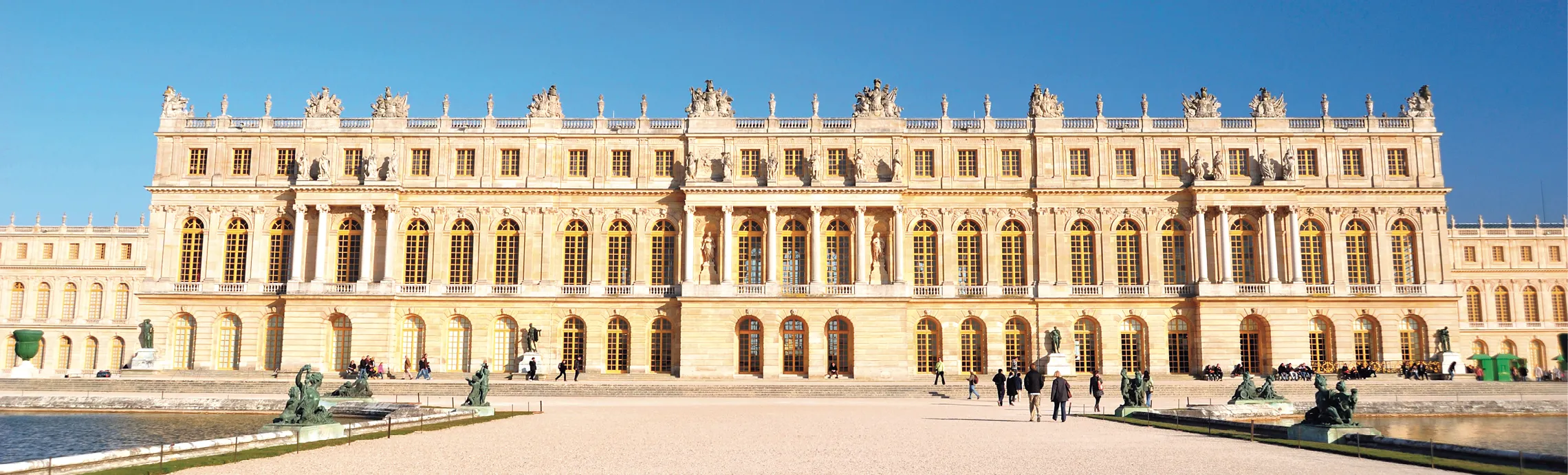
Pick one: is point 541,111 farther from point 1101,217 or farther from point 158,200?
point 1101,217

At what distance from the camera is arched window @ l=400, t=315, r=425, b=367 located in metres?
44.8

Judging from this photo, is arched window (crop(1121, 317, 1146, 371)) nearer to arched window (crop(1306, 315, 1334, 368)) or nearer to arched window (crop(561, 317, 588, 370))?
arched window (crop(1306, 315, 1334, 368))

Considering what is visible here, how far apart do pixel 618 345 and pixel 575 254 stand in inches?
162

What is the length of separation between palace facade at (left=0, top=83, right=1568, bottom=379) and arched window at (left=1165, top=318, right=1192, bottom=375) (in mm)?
92

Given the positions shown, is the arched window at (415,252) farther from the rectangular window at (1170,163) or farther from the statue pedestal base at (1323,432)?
the statue pedestal base at (1323,432)

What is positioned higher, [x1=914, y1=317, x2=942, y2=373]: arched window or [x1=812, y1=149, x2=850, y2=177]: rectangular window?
[x1=812, y1=149, x2=850, y2=177]: rectangular window

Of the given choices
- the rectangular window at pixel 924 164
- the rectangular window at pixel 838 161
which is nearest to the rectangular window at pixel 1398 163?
the rectangular window at pixel 924 164

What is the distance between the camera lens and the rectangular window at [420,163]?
45594 millimetres

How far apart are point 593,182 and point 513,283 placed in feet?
16.8

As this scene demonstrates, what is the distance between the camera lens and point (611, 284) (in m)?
45.1

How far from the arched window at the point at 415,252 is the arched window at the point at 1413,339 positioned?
38426 millimetres

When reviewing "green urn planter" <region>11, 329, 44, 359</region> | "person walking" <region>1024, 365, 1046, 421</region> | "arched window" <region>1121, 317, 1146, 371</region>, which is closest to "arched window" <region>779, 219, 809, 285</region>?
"arched window" <region>1121, 317, 1146, 371</region>

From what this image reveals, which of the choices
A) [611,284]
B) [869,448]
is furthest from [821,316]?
[869,448]

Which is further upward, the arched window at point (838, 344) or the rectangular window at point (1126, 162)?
the rectangular window at point (1126, 162)
